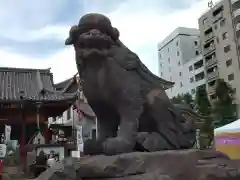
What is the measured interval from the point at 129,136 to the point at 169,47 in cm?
4098

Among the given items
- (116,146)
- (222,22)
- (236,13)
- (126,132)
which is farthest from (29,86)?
(222,22)

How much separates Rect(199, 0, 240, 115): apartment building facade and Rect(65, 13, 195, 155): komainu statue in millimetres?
24596

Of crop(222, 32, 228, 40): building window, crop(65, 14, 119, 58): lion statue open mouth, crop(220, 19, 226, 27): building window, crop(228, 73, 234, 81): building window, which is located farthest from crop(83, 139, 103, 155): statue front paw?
crop(220, 19, 226, 27): building window

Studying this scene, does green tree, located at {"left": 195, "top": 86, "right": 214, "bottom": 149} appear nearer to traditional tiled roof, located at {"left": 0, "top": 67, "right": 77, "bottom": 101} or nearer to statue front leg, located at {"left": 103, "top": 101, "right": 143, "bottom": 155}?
traditional tiled roof, located at {"left": 0, "top": 67, "right": 77, "bottom": 101}

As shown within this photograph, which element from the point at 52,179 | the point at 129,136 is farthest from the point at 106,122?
the point at 52,179

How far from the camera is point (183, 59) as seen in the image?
135 feet

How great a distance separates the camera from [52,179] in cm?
284

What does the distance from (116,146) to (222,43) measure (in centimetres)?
2933

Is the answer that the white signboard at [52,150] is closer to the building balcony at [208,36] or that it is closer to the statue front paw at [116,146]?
the statue front paw at [116,146]

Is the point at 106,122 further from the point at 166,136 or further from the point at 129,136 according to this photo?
the point at 166,136

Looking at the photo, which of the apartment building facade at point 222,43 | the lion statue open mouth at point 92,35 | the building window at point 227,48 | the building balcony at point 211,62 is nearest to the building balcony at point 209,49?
the apartment building facade at point 222,43

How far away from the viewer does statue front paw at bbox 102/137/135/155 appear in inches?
122

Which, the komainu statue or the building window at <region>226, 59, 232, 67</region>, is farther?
the building window at <region>226, 59, 232, 67</region>

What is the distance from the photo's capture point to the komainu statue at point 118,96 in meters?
3.30
